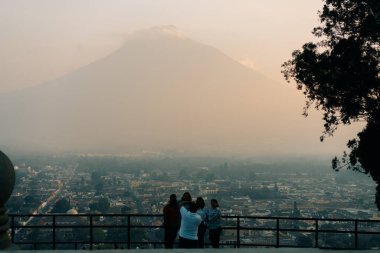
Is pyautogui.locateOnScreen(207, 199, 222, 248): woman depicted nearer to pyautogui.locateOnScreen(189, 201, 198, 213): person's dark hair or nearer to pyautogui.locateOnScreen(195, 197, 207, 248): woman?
pyautogui.locateOnScreen(195, 197, 207, 248): woman

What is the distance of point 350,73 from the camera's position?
2119 cm

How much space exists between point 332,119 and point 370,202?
136 ft

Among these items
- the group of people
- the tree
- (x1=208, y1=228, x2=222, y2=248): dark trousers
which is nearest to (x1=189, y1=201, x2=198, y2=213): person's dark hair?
the group of people

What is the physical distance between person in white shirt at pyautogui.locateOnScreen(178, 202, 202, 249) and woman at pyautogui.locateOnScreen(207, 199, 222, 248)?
1.69 meters

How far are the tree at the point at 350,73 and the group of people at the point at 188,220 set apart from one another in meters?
9.18

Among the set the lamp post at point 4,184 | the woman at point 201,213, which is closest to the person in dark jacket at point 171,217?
the woman at point 201,213

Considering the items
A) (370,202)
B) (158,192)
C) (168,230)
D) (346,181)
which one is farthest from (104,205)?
(346,181)

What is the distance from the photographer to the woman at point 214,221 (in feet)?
45.9

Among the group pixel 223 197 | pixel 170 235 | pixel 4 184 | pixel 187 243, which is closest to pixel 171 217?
pixel 170 235

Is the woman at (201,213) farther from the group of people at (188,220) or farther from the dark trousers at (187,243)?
the dark trousers at (187,243)

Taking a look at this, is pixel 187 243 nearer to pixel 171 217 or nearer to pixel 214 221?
pixel 171 217

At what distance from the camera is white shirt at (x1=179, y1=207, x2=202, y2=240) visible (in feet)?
39.6

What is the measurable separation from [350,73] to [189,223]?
11.4m

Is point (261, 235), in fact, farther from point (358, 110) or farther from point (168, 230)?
point (168, 230)
